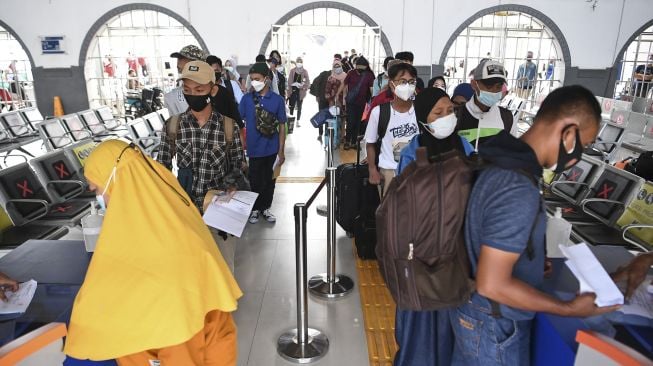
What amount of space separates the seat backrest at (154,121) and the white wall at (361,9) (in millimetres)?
5803

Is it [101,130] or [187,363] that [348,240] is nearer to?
[187,363]

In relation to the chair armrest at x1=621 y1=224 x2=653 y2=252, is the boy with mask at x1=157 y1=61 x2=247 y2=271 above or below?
above

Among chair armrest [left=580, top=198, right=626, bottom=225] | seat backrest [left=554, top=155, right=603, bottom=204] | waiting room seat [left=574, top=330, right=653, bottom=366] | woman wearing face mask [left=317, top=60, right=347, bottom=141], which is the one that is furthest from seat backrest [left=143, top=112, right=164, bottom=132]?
waiting room seat [left=574, top=330, right=653, bottom=366]

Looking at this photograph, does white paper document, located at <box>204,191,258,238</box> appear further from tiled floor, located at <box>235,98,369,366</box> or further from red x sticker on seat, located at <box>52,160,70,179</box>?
red x sticker on seat, located at <box>52,160,70,179</box>


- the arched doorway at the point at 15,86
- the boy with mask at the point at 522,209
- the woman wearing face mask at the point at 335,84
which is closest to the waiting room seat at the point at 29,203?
the boy with mask at the point at 522,209

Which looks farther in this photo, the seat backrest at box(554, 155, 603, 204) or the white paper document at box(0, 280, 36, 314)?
the seat backrest at box(554, 155, 603, 204)

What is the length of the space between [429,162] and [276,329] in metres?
2.02

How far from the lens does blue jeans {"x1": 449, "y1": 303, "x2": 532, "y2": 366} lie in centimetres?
158

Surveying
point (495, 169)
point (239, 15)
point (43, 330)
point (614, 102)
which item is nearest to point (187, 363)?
point (43, 330)

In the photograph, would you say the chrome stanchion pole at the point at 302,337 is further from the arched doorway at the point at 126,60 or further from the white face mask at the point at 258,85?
the arched doorway at the point at 126,60

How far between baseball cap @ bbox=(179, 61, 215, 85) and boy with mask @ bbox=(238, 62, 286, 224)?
4.93 ft

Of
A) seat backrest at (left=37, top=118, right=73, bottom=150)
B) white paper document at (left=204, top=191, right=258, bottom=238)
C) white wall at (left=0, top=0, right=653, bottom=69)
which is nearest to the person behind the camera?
white paper document at (left=204, top=191, right=258, bottom=238)

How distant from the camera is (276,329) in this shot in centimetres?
313

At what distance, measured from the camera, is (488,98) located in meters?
3.33
